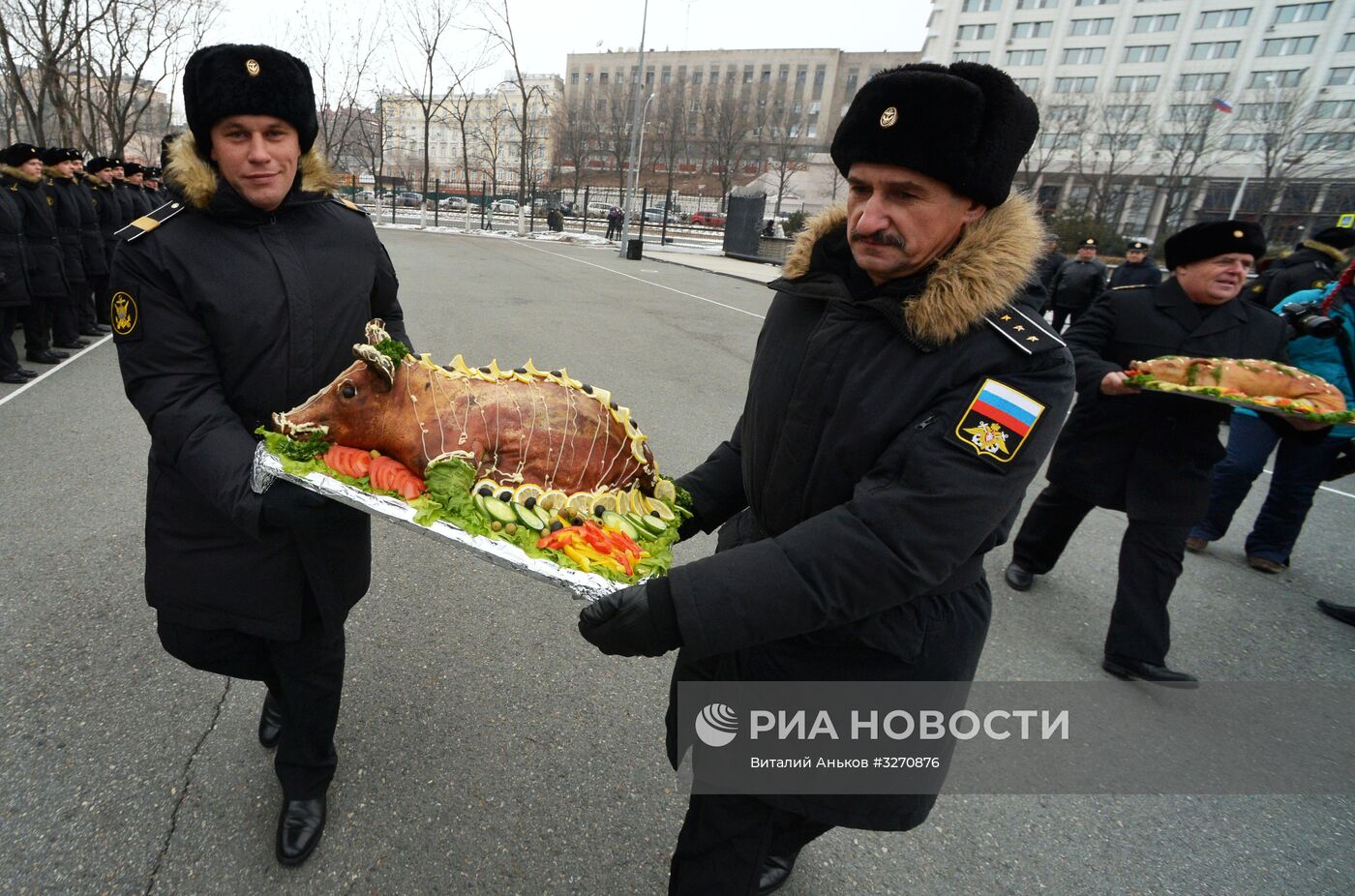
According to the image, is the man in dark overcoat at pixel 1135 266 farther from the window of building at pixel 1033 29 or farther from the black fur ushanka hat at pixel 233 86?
the window of building at pixel 1033 29

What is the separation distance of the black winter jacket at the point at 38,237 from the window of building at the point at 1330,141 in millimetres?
57512

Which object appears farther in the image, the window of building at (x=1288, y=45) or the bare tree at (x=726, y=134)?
the bare tree at (x=726, y=134)

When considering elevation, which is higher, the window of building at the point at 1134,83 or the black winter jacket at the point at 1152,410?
the window of building at the point at 1134,83

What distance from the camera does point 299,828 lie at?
214 cm

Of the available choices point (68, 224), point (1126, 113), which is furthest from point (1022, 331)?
point (1126, 113)

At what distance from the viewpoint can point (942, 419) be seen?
4.25 feet

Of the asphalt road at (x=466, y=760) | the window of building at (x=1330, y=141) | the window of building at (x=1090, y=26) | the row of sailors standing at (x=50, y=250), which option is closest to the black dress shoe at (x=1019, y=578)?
the asphalt road at (x=466, y=760)

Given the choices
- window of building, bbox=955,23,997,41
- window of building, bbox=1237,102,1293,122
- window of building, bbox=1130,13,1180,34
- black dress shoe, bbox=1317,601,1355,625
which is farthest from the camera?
window of building, bbox=955,23,997,41

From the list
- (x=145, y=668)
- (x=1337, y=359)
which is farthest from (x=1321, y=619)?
(x=145, y=668)

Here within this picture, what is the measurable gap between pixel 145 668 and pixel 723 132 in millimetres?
65636

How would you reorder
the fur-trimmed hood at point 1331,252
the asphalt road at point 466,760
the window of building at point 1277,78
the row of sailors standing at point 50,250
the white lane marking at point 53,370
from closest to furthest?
1. the asphalt road at point 466,760
2. the fur-trimmed hood at point 1331,252
3. the white lane marking at point 53,370
4. the row of sailors standing at point 50,250
5. the window of building at point 1277,78

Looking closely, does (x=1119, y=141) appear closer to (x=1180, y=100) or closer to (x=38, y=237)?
(x=1180, y=100)

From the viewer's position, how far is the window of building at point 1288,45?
51406 millimetres

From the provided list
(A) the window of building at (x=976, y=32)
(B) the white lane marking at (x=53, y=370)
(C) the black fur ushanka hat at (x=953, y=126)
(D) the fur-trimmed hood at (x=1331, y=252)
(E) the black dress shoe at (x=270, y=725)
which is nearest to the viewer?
(C) the black fur ushanka hat at (x=953, y=126)
